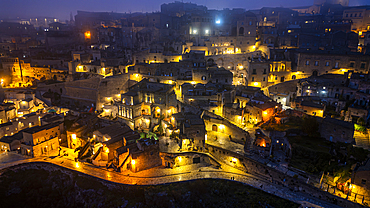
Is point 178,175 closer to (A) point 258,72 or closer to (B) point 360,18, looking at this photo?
(A) point 258,72

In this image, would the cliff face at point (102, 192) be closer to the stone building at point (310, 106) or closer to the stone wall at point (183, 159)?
the stone wall at point (183, 159)

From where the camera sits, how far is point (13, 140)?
32.8 metres

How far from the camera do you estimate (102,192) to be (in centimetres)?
2716

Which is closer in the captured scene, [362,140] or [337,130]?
[362,140]

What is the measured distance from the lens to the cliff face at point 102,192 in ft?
79.4

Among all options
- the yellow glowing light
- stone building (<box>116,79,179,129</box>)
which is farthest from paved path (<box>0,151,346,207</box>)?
the yellow glowing light

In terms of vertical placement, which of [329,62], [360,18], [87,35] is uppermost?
[360,18]

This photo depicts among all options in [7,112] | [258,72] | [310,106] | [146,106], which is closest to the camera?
[310,106]

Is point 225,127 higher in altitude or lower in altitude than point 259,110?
lower

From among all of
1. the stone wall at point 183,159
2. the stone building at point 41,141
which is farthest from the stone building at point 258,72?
the stone building at point 41,141

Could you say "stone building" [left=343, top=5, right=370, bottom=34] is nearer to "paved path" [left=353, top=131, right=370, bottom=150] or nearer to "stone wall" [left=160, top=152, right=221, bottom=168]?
"paved path" [left=353, top=131, right=370, bottom=150]

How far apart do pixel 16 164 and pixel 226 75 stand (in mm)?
31720

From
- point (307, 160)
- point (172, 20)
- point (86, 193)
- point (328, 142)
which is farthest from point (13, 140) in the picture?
point (172, 20)

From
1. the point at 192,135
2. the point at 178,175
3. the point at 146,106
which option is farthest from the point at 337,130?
the point at 146,106
